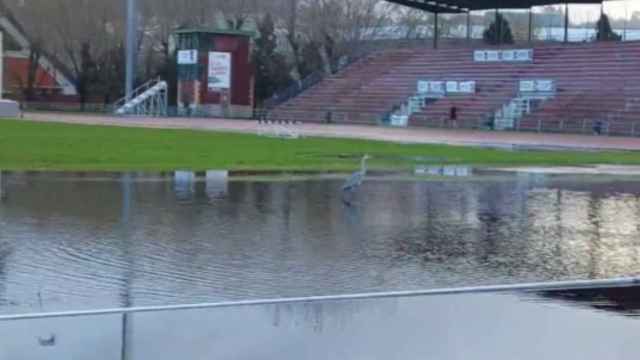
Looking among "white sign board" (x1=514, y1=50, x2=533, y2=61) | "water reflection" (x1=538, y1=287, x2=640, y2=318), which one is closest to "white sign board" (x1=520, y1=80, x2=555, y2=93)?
"white sign board" (x1=514, y1=50, x2=533, y2=61)

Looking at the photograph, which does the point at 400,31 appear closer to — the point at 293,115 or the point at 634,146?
the point at 293,115

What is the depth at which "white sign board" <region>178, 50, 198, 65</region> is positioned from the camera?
230 feet

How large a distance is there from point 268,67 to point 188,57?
14577 millimetres

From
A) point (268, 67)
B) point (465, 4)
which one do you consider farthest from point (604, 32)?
point (268, 67)

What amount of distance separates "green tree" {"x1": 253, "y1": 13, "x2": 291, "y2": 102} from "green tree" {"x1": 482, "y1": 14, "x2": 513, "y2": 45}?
19412 millimetres

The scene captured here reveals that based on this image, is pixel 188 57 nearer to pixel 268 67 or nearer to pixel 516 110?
pixel 268 67

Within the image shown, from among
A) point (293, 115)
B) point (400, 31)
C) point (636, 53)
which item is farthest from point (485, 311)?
point (400, 31)

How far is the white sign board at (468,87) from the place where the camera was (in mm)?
64750

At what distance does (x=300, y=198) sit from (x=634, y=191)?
24.4ft

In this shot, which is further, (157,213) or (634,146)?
(634,146)

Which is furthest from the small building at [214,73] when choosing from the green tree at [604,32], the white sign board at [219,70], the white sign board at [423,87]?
the green tree at [604,32]

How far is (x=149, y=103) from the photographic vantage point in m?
76.4

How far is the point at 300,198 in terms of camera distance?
68.3 feet

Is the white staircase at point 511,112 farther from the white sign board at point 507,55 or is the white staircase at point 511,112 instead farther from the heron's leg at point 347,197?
the heron's leg at point 347,197
